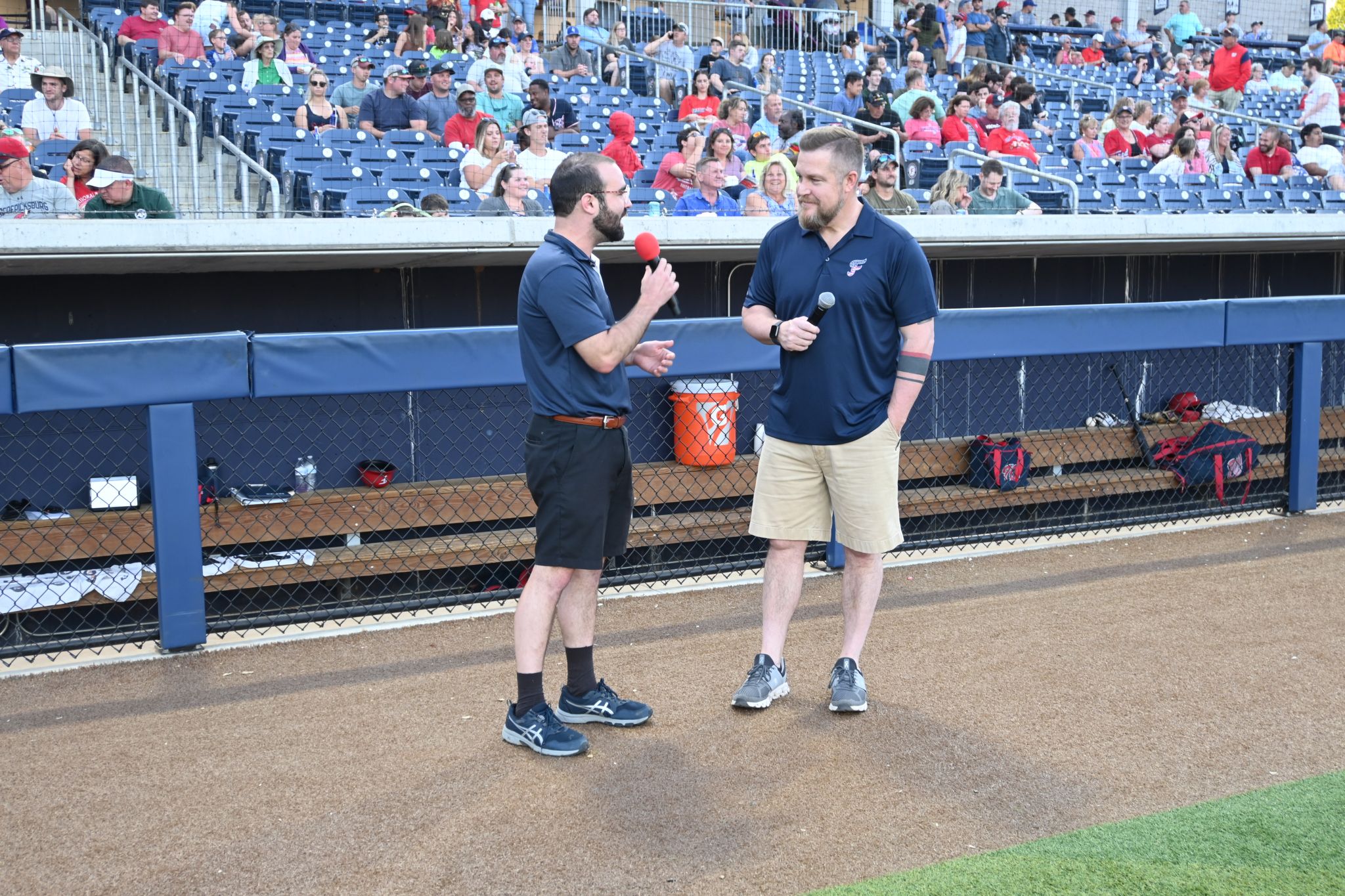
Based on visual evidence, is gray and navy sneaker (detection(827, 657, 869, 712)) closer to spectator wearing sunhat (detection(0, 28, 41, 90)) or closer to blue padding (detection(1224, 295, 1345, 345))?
blue padding (detection(1224, 295, 1345, 345))

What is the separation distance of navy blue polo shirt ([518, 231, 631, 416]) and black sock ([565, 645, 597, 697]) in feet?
2.52

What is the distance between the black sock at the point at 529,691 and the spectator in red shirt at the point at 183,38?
8.57 meters

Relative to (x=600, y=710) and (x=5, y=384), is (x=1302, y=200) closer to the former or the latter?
(x=600, y=710)

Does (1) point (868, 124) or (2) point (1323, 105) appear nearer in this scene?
(1) point (868, 124)

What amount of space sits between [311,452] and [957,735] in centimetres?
421

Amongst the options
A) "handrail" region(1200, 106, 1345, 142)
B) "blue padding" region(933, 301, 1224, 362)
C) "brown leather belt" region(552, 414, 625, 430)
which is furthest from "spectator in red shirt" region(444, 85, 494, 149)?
"handrail" region(1200, 106, 1345, 142)

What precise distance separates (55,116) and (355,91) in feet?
7.83

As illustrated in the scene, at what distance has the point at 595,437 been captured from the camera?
11.9 ft

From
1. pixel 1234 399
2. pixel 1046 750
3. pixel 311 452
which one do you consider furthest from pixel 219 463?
pixel 1234 399

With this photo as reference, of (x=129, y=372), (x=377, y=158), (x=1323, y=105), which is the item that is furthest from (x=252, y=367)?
(x=1323, y=105)

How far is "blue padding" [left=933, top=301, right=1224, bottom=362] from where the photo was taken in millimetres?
5781

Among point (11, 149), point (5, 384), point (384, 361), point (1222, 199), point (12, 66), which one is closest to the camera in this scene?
point (5, 384)

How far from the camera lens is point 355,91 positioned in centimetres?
1014

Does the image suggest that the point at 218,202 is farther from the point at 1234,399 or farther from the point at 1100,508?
the point at 1234,399
